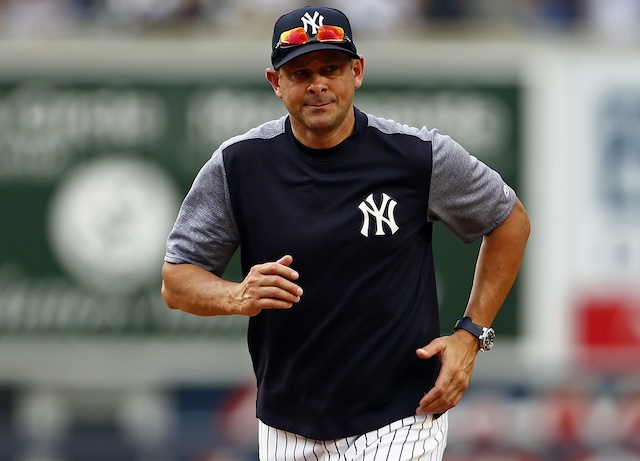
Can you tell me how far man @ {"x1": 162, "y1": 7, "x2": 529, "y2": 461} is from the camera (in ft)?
14.5

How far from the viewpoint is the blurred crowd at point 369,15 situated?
1094 centimetres

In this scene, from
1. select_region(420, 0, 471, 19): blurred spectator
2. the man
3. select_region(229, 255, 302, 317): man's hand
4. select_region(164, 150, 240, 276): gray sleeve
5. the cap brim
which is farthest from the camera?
select_region(420, 0, 471, 19): blurred spectator

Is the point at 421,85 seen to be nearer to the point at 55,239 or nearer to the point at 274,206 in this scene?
the point at 55,239

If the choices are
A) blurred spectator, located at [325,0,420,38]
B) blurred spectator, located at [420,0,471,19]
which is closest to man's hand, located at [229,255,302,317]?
blurred spectator, located at [325,0,420,38]

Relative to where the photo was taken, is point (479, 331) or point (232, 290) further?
point (479, 331)

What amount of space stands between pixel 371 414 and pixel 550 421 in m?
6.44

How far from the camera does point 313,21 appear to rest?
14.2 feet

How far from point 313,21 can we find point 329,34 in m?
0.08

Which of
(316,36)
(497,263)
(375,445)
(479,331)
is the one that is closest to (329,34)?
(316,36)

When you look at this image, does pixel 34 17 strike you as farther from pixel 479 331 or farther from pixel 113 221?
pixel 479 331

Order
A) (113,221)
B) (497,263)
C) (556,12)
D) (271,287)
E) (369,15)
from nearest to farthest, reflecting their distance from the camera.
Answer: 1. (271,287)
2. (497,263)
3. (369,15)
4. (113,221)
5. (556,12)

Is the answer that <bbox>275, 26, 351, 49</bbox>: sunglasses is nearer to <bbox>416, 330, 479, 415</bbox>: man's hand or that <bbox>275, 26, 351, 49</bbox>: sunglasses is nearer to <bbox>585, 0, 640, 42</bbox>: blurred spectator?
<bbox>416, 330, 479, 415</bbox>: man's hand

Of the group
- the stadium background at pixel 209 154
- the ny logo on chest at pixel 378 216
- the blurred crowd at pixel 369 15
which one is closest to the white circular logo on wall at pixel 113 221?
the stadium background at pixel 209 154

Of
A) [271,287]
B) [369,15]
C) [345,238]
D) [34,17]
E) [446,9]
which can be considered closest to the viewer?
[271,287]
